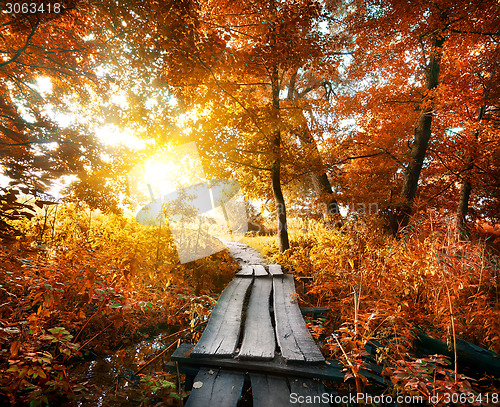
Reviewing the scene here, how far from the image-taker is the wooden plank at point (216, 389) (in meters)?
1.90

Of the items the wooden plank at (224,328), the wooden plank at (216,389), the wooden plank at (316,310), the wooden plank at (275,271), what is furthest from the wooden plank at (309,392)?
the wooden plank at (275,271)

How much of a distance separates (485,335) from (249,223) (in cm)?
1600

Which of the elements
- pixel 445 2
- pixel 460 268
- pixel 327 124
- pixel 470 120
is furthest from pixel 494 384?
pixel 470 120

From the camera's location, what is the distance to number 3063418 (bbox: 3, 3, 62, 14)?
3143 millimetres

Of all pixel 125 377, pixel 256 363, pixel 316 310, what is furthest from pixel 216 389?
pixel 316 310

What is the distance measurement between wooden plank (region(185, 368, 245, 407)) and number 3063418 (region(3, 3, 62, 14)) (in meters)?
5.23

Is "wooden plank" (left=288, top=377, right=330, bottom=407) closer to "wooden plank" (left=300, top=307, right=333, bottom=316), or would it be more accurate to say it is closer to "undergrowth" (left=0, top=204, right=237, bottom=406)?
"undergrowth" (left=0, top=204, right=237, bottom=406)

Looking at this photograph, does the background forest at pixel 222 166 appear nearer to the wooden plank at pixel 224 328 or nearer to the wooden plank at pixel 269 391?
the wooden plank at pixel 224 328

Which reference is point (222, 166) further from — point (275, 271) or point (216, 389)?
point (216, 389)

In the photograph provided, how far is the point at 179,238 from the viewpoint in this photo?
5805mm

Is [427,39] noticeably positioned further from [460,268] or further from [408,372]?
[408,372]

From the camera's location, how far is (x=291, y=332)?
9.79 feet

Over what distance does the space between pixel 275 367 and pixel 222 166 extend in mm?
5884

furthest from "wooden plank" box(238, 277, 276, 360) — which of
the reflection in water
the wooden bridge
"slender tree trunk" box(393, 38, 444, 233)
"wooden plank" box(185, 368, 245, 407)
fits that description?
"slender tree trunk" box(393, 38, 444, 233)
